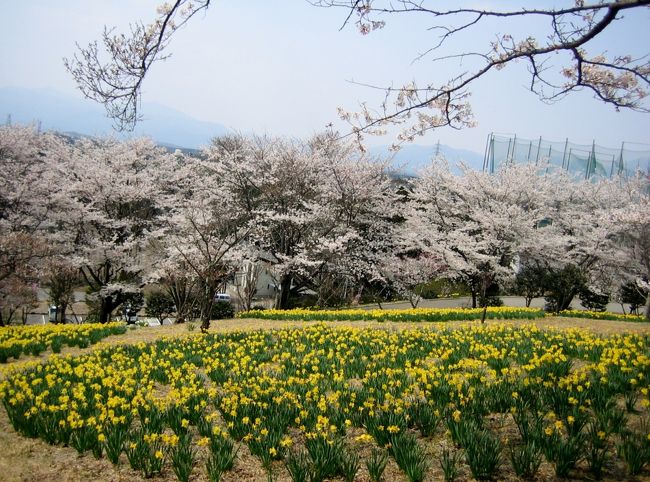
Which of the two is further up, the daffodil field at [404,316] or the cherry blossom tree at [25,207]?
the cherry blossom tree at [25,207]

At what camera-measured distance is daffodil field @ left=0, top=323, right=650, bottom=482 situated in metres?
3.81

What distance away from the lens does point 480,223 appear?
2384 centimetres

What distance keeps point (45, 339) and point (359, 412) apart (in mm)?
8049

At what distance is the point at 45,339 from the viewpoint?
976cm

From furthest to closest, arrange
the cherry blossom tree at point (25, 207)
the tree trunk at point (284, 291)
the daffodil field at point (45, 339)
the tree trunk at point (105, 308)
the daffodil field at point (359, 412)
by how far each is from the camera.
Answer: the tree trunk at point (284, 291) < the tree trunk at point (105, 308) < the cherry blossom tree at point (25, 207) < the daffodil field at point (45, 339) < the daffodil field at point (359, 412)

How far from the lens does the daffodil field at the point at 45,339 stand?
8.66 meters

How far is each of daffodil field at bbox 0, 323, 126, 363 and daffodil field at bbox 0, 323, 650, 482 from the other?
5.55 feet

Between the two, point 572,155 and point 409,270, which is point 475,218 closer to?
point 409,270

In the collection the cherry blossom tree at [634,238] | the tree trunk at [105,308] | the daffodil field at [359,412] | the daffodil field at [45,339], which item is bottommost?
the tree trunk at [105,308]

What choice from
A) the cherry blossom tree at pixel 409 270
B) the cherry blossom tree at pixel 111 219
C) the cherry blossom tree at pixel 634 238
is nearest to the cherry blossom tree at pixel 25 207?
the cherry blossom tree at pixel 111 219

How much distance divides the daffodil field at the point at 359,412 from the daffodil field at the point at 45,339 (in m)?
1.69

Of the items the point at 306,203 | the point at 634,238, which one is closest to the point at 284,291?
the point at 306,203

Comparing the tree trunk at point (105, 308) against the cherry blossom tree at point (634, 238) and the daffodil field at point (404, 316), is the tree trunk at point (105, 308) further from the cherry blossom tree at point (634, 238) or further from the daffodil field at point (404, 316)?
the cherry blossom tree at point (634, 238)

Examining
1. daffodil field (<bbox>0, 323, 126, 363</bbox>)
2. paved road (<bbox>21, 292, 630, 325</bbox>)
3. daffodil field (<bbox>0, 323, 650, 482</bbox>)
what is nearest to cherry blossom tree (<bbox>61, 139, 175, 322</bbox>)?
paved road (<bbox>21, 292, 630, 325</bbox>)
